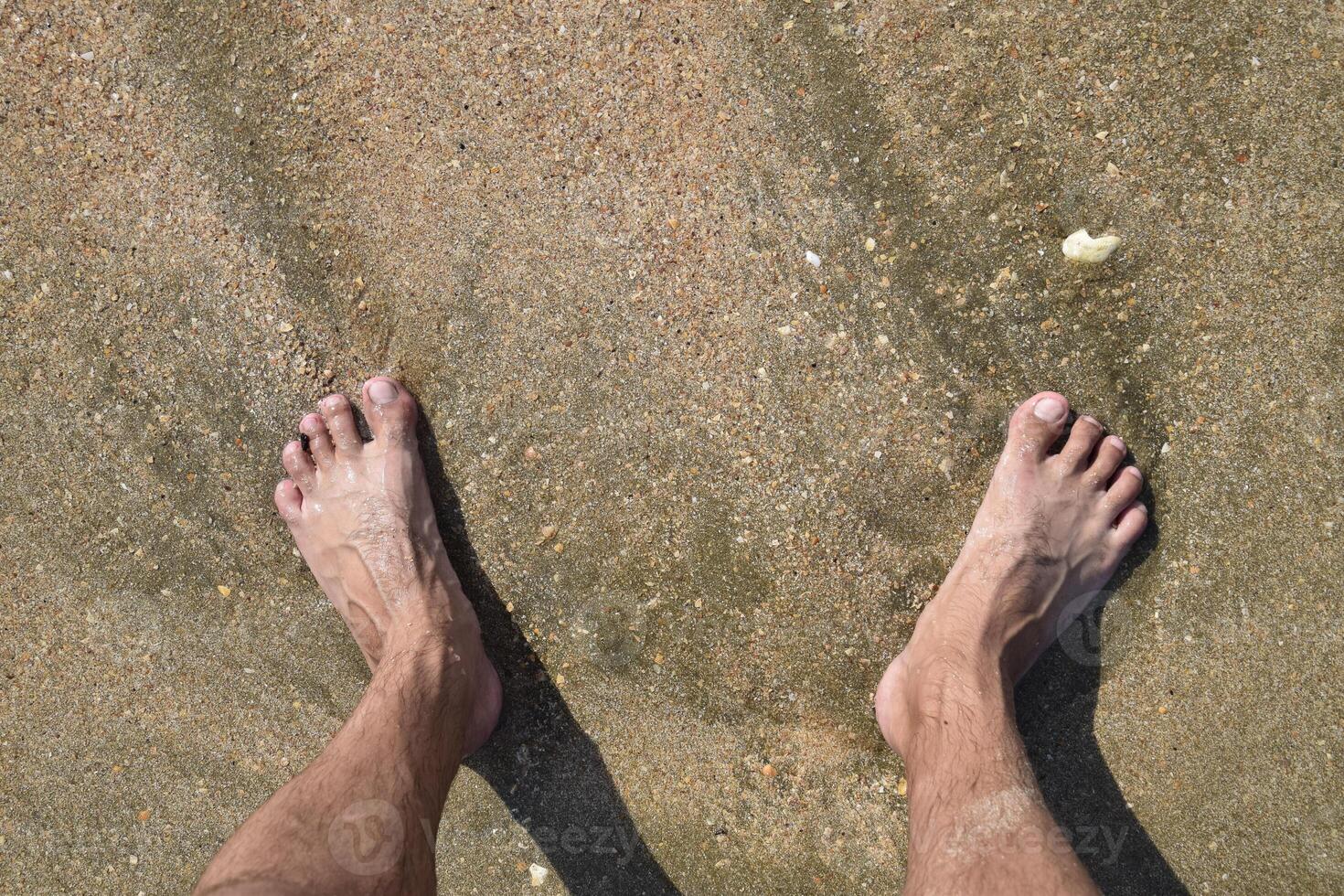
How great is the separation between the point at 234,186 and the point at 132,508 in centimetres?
96

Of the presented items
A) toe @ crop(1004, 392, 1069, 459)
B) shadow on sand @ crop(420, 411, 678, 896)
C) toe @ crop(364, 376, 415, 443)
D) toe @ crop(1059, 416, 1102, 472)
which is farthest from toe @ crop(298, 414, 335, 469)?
toe @ crop(1059, 416, 1102, 472)

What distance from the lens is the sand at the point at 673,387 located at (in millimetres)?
2059

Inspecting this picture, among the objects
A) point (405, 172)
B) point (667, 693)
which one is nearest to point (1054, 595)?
point (667, 693)

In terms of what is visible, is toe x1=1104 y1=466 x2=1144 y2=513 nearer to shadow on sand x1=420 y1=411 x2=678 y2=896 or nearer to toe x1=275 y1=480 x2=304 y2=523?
shadow on sand x1=420 y1=411 x2=678 y2=896

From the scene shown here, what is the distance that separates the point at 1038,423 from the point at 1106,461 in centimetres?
22

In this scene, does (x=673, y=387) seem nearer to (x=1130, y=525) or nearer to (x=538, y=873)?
(x=1130, y=525)

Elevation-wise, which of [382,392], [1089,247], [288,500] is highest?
[382,392]

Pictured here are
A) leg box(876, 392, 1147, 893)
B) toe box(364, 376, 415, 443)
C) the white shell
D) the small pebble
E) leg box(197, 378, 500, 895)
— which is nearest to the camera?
leg box(197, 378, 500, 895)

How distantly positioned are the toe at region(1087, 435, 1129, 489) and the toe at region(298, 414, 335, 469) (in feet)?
6.94

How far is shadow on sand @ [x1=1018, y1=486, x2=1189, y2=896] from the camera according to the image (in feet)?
6.97

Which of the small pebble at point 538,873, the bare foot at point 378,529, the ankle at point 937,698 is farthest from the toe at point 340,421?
the ankle at point 937,698

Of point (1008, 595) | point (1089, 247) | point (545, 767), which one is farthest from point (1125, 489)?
point (545, 767)

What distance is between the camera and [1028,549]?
6.97 feet

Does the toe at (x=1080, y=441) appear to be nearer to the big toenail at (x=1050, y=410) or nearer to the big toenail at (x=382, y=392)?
the big toenail at (x=1050, y=410)
